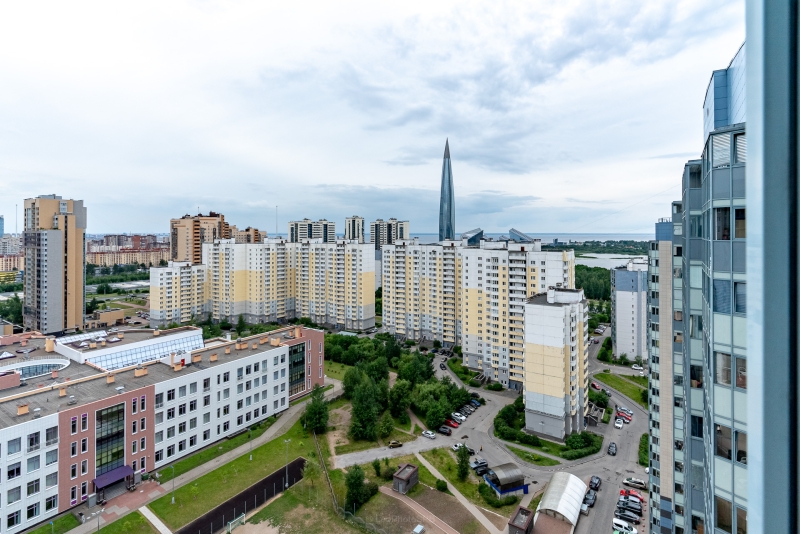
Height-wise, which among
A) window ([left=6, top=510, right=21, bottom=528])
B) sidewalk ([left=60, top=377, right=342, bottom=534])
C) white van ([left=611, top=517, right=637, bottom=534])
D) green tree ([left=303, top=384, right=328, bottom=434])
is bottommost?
white van ([left=611, top=517, right=637, bottom=534])

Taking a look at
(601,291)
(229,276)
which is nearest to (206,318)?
(229,276)

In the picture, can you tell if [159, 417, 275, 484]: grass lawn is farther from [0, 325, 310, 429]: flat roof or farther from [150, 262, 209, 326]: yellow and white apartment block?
[150, 262, 209, 326]: yellow and white apartment block

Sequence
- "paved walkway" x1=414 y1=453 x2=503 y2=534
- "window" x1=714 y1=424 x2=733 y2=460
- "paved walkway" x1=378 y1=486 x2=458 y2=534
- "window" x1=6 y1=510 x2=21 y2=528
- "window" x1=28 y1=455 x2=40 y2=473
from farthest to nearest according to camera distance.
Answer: "paved walkway" x1=414 y1=453 x2=503 y2=534
"paved walkway" x1=378 y1=486 x2=458 y2=534
"window" x1=28 y1=455 x2=40 y2=473
"window" x1=6 y1=510 x2=21 y2=528
"window" x1=714 y1=424 x2=733 y2=460

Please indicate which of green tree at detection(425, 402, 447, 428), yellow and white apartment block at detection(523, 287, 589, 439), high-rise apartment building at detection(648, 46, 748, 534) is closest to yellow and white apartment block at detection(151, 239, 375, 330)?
green tree at detection(425, 402, 447, 428)

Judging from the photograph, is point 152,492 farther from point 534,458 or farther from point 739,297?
point 739,297
